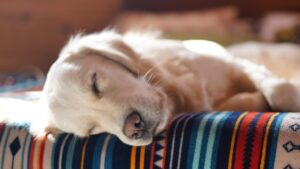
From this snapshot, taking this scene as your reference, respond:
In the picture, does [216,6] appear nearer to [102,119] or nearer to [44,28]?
[44,28]

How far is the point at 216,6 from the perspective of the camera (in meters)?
2.99

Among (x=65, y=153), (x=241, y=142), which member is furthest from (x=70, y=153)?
(x=241, y=142)

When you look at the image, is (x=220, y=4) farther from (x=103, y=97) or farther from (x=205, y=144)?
(x=205, y=144)

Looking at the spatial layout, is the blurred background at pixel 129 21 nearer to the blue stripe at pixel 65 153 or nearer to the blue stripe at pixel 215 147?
the blue stripe at pixel 65 153

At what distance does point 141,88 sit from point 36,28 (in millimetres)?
1704

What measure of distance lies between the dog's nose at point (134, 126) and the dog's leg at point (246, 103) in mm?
370

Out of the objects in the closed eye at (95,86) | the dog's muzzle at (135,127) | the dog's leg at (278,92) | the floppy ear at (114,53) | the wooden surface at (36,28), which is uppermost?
the wooden surface at (36,28)

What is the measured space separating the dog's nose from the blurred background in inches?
56.6

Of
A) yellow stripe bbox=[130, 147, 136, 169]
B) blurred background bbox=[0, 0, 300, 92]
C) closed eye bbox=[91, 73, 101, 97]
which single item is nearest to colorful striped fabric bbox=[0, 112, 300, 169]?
yellow stripe bbox=[130, 147, 136, 169]

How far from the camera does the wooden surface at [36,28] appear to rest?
252 centimetres

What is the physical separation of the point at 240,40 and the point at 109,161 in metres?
1.93

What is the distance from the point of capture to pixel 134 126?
95 centimetres

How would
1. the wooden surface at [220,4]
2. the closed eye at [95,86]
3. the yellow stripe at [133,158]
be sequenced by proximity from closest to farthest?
the yellow stripe at [133,158] → the closed eye at [95,86] → the wooden surface at [220,4]

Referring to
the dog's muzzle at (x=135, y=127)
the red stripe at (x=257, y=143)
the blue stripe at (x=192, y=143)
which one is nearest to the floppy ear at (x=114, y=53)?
the dog's muzzle at (x=135, y=127)
